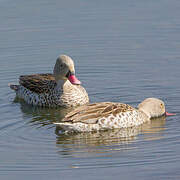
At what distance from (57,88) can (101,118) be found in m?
2.94

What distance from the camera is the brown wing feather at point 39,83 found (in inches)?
604

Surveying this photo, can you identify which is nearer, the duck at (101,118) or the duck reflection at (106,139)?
the duck reflection at (106,139)

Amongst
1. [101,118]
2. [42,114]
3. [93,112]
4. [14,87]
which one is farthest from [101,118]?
[14,87]

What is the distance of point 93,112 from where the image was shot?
1252cm

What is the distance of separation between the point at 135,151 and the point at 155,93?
3.92 meters

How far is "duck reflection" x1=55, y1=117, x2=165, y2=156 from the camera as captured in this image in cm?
1137

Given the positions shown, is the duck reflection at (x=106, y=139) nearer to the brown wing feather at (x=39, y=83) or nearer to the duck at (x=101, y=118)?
the duck at (x=101, y=118)

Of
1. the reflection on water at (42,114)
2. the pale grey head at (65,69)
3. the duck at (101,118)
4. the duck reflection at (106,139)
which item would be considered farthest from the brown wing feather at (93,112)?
the pale grey head at (65,69)

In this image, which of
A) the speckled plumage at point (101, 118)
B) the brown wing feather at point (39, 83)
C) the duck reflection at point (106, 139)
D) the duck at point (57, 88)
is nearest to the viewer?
the duck reflection at point (106, 139)

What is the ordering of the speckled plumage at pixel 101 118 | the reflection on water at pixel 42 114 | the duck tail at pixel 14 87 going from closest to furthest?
the speckled plumage at pixel 101 118
the reflection on water at pixel 42 114
the duck tail at pixel 14 87

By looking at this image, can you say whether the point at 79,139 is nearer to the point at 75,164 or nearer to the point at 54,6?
the point at 75,164

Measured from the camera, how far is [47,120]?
13.7 meters

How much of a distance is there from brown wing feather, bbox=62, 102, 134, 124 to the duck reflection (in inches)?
11.8

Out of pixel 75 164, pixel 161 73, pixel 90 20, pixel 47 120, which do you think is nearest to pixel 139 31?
pixel 90 20
